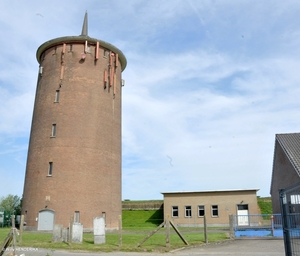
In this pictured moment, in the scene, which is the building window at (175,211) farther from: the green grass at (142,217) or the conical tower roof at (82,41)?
the conical tower roof at (82,41)

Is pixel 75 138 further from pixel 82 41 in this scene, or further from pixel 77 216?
pixel 82 41

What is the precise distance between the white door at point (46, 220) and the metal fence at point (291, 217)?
79.7 feet

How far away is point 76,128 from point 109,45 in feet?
30.9

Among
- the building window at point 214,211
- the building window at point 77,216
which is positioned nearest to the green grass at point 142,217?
the building window at point 214,211

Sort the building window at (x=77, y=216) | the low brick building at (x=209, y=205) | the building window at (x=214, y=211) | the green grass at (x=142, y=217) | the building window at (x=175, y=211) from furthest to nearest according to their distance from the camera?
the green grass at (x=142, y=217), the building window at (x=175, y=211), the building window at (x=214, y=211), the low brick building at (x=209, y=205), the building window at (x=77, y=216)

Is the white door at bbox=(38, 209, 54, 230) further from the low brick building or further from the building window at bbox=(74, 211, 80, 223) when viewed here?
the low brick building

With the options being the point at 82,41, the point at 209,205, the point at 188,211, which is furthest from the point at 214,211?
the point at 82,41

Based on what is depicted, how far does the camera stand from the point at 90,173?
29.7 metres

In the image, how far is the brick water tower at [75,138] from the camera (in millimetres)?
28734

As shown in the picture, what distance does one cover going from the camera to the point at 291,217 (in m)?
7.00

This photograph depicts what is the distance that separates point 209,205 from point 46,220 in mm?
20008

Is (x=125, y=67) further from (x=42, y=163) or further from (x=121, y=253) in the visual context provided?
(x=121, y=253)

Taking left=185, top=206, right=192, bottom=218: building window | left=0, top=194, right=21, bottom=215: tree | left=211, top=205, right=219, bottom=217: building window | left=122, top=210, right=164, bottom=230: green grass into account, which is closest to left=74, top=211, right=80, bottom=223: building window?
left=185, top=206, right=192, bottom=218: building window

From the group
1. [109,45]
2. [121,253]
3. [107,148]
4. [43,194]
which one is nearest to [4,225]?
[43,194]
